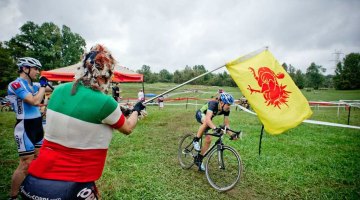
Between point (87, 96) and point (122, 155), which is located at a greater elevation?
point (87, 96)

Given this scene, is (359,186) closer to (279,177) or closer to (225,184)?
(279,177)

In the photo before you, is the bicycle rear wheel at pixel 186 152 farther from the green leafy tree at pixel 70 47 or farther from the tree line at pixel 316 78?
the tree line at pixel 316 78

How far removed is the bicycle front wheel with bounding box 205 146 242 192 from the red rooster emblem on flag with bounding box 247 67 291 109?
163 centimetres

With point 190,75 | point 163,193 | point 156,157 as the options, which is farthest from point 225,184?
point 190,75

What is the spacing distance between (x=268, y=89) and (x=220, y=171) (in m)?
2.95

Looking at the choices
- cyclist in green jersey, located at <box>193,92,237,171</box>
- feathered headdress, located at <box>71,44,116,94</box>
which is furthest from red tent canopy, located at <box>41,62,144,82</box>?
feathered headdress, located at <box>71,44,116,94</box>

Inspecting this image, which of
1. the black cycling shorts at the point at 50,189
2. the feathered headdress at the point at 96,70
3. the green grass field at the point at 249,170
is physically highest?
the feathered headdress at the point at 96,70

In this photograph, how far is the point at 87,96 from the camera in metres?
1.88

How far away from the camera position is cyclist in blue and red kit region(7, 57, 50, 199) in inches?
149

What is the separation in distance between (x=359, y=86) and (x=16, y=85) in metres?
110

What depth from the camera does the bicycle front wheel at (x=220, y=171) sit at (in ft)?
16.1

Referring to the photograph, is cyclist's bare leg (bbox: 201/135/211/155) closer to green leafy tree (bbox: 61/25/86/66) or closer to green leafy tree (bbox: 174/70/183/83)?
green leafy tree (bbox: 61/25/86/66)

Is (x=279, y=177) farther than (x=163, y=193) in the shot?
Yes

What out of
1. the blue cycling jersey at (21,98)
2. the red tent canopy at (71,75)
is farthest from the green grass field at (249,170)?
the red tent canopy at (71,75)
